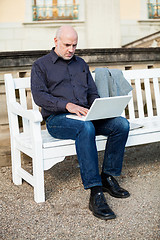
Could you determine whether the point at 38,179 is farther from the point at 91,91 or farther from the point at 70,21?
the point at 70,21

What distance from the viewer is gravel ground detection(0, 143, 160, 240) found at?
2.76m

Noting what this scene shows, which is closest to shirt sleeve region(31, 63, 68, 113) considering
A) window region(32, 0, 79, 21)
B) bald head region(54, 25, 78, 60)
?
bald head region(54, 25, 78, 60)

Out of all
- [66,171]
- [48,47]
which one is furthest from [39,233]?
[48,47]

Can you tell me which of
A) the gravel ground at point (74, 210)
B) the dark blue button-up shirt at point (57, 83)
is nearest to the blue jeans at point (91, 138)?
the dark blue button-up shirt at point (57, 83)

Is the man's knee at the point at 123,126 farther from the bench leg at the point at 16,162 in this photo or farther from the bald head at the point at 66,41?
the bench leg at the point at 16,162

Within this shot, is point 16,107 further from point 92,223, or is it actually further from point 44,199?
point 92,223

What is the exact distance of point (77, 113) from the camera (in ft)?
10.6

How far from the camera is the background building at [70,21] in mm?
10828

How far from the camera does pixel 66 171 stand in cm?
428

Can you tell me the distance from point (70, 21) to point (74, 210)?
8561mm

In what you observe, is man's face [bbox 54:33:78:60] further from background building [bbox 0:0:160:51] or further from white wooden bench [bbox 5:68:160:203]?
background building [bbox 0:0:160:51]

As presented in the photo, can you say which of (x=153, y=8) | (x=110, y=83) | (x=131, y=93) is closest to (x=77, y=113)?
(x=110, y=83)

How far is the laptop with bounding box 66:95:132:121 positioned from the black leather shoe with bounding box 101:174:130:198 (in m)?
0.54

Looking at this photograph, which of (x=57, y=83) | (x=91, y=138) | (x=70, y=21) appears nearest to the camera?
(x=91, y=138)
